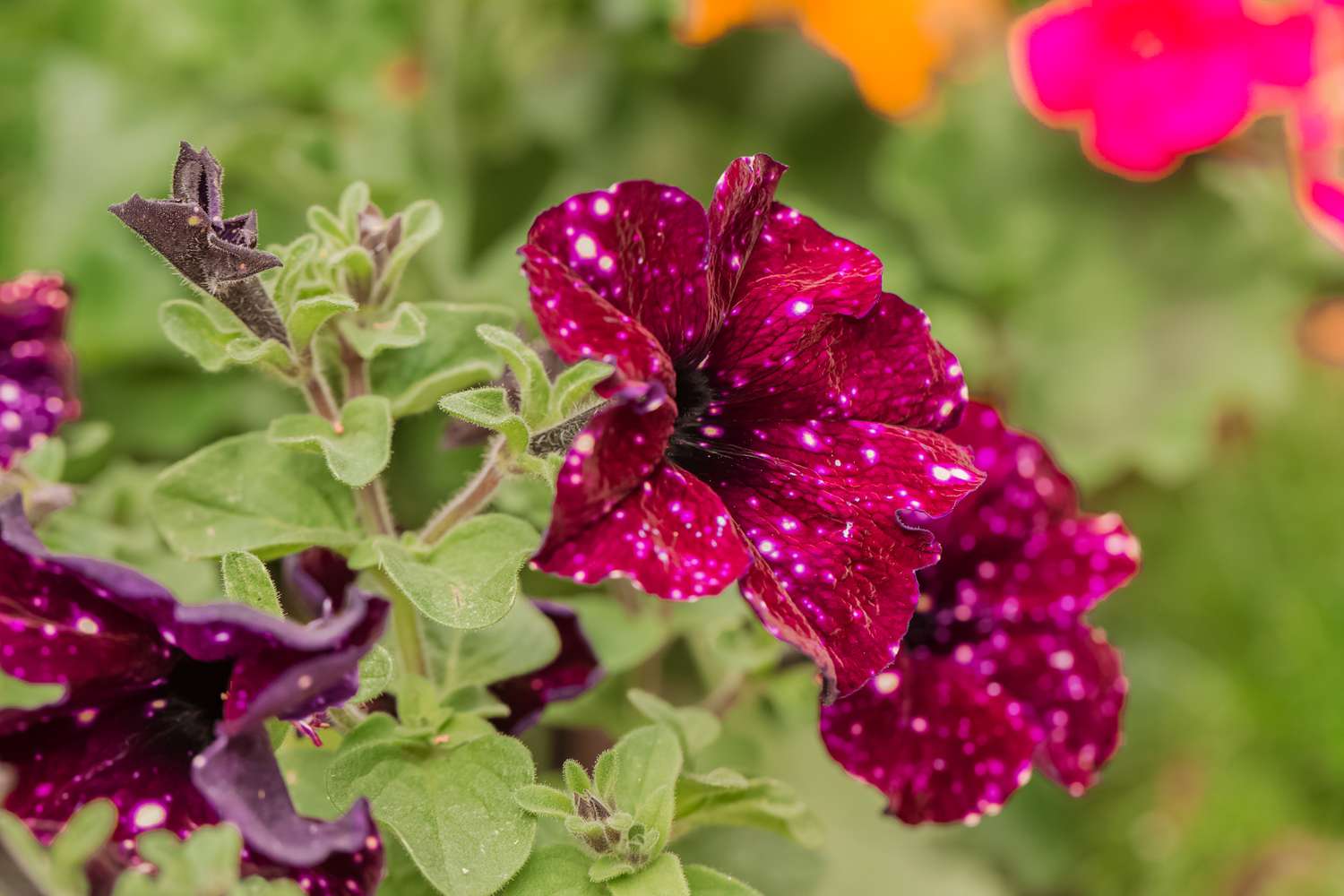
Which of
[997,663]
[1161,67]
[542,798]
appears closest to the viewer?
[542,798]

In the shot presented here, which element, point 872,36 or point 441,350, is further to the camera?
point 872,36

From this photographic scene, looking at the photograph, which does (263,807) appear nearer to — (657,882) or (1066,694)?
(657,882)

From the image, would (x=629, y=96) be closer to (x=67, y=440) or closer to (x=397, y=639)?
(x=67, y=440)

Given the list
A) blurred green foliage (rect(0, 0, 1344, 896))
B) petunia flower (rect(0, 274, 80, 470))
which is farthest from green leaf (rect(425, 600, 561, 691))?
blurred green foliage (rect(0, 0, 1344, 896))

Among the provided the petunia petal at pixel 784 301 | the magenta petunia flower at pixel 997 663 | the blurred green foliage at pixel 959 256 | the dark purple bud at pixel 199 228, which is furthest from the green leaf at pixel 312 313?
the blurred green foliage at pixel 959 256

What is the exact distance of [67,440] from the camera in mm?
705

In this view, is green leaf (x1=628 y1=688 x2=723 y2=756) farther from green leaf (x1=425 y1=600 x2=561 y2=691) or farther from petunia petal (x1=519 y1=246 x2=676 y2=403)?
petunia petal (x1=519 y1=246 x2=676 y2=403)

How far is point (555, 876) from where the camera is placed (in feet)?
1.35

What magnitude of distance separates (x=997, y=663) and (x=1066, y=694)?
28 millimetres

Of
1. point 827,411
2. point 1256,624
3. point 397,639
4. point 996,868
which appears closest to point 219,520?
point 397,639

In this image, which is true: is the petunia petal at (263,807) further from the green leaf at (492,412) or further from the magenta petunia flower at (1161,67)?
the magenta petunia flower at (1161,67)

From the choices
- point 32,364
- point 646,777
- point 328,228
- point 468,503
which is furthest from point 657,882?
point 32,364

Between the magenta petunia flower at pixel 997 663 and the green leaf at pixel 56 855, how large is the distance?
242 millimetres

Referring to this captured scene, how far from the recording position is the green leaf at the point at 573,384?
0.35m
